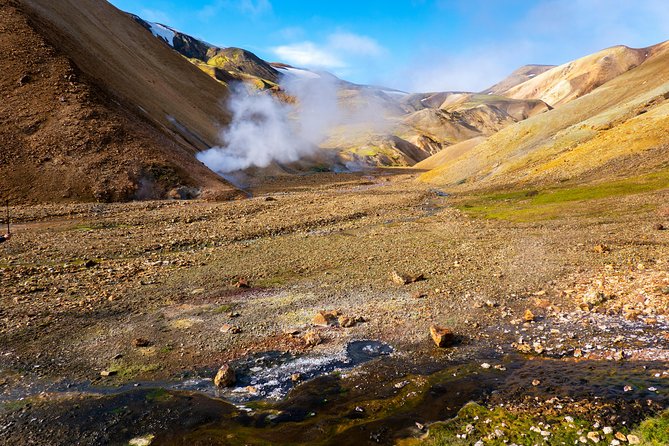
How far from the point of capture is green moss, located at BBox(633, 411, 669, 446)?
8.73 metres

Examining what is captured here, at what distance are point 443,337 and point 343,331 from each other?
3513mm

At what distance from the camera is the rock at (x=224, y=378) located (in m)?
12.4

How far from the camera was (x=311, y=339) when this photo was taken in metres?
14.8

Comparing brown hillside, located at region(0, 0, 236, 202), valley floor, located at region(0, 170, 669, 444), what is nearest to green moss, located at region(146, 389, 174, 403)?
valley floor, located at region(0, 170, 669, 444)

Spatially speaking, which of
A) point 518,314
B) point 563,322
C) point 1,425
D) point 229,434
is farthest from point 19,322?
point 563,322

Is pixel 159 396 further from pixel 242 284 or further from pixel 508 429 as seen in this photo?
pixel 242 284

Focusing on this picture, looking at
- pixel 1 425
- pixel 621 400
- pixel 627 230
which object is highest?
pixel 627 230

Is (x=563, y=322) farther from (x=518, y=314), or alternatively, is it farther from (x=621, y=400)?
(x=621, y=400)

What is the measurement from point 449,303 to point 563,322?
411 cm

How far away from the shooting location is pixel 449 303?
57.6 feet

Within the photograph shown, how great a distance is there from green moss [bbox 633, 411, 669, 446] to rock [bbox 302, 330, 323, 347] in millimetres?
8863

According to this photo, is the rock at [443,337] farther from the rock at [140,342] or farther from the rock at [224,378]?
the rock at [140,342]

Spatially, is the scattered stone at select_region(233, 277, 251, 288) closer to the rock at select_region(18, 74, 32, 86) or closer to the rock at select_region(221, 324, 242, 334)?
the rock at select_region(221, 324, 242, 334)

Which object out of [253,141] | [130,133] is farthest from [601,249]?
[253,141]
